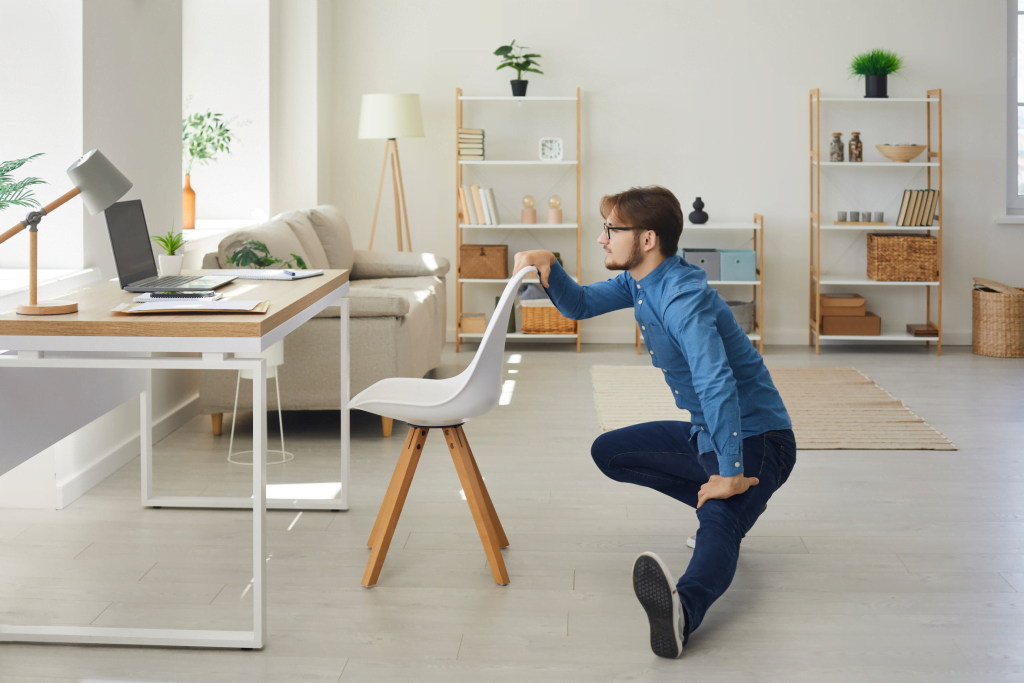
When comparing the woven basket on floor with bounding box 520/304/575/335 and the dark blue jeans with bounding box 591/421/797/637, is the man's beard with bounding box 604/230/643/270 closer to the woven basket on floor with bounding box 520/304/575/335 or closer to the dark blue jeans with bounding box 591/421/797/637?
the dark blue jeans with bounding box 591/421/797/637

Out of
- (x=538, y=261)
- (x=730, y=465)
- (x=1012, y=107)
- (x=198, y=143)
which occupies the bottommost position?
(x=730, y=465)

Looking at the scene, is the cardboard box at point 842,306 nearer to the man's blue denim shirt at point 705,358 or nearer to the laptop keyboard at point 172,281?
the man's blue denim shirt at point 705,358

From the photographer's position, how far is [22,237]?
3.21 metres

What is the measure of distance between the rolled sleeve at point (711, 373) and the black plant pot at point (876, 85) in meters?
4.29

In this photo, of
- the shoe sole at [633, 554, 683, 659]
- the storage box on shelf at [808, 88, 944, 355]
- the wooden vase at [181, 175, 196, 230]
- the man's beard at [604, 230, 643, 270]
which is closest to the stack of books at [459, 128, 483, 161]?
the wooden vase at [181, 175, 196, 230]

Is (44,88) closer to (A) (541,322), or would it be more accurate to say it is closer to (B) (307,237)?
(B) (307,237)

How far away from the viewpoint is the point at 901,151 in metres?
5.88

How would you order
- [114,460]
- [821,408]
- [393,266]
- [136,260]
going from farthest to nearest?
[393,266] → [821,408] → [114,460] → [136,260]

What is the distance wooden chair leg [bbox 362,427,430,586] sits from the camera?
7.91ft

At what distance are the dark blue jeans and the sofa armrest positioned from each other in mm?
3106

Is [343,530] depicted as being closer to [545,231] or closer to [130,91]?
[130,91]

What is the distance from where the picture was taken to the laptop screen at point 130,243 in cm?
247

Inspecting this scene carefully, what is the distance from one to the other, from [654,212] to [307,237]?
2729mm

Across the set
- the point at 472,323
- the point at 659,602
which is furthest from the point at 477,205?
the point at 659,602
